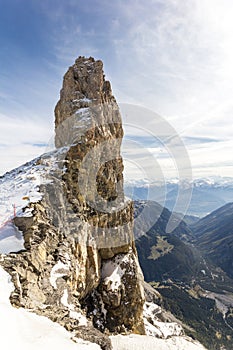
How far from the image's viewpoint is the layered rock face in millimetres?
19516

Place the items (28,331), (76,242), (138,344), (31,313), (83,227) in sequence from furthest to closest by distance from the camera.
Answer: (83,227), (76,242), (138,344), (31,313), (28,331)

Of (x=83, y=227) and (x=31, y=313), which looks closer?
(x=31, y=313)

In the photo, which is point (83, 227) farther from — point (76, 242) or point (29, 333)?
point (29, 333)

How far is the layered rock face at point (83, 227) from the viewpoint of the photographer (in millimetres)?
19516

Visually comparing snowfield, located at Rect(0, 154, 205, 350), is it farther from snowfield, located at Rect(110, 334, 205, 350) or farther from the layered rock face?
the layered rock face

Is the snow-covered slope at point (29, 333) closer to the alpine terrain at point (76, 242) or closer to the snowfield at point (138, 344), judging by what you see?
the alpine terrain at point (76, 242)

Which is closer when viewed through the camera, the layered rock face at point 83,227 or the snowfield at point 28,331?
the snowfield at point 28,331

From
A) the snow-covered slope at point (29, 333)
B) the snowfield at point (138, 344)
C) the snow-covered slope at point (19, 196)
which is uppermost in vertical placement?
the snow-covered slope at point (19, 196)

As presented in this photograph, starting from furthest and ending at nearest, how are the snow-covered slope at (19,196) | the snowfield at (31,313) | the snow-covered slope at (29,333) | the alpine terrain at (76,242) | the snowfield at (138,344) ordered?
the snow-covered slope at (19,196), the snowfield at (138,344), the alpine terrain at (76,242), the snowfield at (31,313), the snow-covered slope at (29,333)

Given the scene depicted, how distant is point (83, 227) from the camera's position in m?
30.8

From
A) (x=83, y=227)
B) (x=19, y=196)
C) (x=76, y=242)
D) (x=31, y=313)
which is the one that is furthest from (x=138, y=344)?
(x=19, y=196)

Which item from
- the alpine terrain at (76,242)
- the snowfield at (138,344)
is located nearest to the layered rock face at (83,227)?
the alpine terrain at (76,242)

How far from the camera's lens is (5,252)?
1866 cm

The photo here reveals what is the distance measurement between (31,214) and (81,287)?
12.3 m
